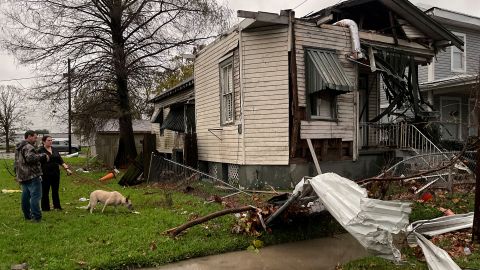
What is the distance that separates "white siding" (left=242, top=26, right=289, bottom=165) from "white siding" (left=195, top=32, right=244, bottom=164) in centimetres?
44

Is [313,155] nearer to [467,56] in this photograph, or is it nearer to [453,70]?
[453,70]

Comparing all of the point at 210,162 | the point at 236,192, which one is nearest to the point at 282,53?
the point at 236,192

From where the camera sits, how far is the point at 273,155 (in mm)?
11086

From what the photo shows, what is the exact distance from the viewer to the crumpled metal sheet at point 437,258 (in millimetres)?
4618

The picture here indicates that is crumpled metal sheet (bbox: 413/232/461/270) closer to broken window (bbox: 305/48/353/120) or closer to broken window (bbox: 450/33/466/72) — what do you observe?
broken window (bbox: 305/48/353/120)

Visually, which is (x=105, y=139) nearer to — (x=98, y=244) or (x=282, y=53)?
(x=282, y=53)

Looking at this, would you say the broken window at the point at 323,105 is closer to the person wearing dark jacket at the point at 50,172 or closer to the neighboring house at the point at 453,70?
the person wearing dark jacket at the point at 50,172

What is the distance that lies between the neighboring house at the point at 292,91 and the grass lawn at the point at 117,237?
2.97 m

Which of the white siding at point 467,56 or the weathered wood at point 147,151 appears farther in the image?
the white siding at point 467,56

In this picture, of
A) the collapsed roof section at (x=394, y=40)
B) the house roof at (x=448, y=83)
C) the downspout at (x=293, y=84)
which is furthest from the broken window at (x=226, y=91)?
the house roof at (x=448, y=83)

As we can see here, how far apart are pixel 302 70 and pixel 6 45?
15017 mm

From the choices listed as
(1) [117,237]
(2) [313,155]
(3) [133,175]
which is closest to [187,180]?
(3) [133,175]

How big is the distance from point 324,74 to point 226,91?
3.31 m

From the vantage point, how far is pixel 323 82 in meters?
10.5
